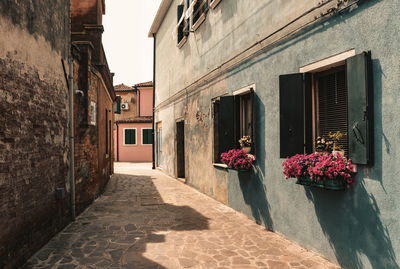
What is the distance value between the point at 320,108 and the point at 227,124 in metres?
2.69

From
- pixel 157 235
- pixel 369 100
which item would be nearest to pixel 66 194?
pixel 157 235

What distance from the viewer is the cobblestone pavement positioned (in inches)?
172

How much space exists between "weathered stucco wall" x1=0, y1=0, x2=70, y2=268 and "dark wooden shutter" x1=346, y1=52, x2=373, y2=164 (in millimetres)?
4090

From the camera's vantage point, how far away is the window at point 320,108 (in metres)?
3.79

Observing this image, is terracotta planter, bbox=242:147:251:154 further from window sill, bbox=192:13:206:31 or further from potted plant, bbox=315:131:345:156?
window sill, bbox=192:13:206:31

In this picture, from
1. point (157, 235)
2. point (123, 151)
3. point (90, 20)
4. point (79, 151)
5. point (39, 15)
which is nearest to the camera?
point (39, 15)

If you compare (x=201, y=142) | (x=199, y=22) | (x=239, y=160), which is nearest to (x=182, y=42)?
Answer: (x=199, y=22)

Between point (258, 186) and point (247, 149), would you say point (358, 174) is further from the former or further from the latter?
point (247, 149)

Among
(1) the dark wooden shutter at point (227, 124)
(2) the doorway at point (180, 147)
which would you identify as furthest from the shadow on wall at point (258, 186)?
(2) the doorway at point (180, 147)

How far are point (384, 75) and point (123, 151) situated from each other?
23.8 meters

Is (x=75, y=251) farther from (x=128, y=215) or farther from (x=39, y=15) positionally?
(x=39, y=15)

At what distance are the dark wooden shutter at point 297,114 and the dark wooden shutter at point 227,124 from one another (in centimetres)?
220

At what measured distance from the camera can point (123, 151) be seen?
25.8 meters

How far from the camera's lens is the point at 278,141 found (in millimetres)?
5516
